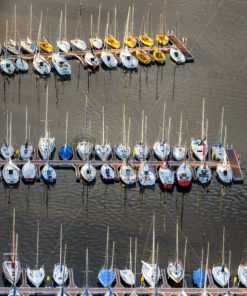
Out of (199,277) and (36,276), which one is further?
(199,277)

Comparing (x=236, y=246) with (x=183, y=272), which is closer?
(x=183, y=272)

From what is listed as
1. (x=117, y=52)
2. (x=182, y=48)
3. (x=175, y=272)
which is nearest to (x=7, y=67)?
(x=117, y=52)

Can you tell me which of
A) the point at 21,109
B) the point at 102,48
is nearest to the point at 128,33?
the point at 102,48

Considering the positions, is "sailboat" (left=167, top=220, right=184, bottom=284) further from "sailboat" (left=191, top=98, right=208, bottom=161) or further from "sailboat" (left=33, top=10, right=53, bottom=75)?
"sailboat" (left=33, top=10, right=53, bottom=75)

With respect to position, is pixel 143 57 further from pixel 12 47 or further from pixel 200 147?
pixel 200 147

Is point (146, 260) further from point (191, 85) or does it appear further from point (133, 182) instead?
point (191, 85)

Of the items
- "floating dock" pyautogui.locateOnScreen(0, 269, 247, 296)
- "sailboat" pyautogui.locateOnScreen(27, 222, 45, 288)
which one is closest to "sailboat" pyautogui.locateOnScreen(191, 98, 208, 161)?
"floating dock" pyautogui.locateOnScreen(0, 269, 247, 296)
